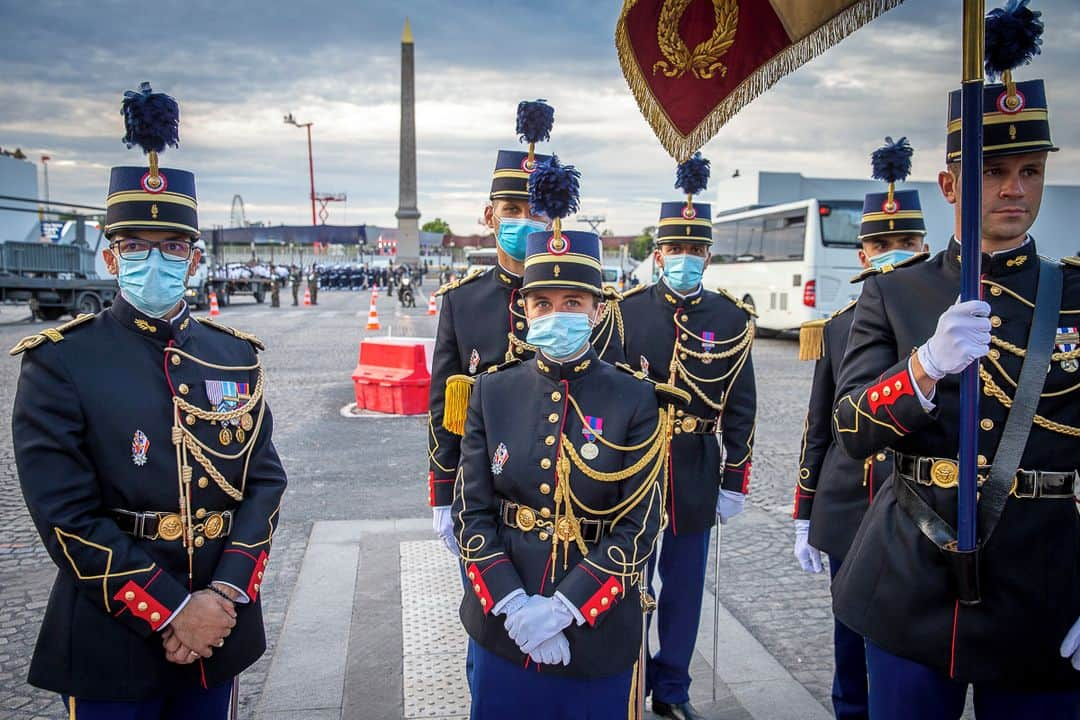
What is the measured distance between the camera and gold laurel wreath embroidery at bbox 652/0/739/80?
2.54m

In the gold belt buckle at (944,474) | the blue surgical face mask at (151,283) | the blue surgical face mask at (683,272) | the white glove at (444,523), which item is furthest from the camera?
the blue surgical face mask at (683,272)

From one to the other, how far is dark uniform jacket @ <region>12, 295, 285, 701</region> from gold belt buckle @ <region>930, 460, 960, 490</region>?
2.01 metres

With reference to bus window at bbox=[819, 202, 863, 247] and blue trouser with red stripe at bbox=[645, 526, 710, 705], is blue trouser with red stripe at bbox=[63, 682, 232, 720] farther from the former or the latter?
bus window at bbox=[819, 202, 863, 247]

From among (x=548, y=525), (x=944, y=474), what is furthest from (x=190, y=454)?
(x=944, y=474)

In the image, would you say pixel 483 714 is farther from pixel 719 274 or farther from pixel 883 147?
pixel 719 274

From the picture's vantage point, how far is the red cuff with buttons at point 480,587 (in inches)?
99.2

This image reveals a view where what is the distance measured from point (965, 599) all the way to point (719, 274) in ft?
73.5

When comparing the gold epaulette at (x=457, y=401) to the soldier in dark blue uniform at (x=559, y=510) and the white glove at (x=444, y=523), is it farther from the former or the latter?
the soldier in dark blue uniform at (x=559, y=510)

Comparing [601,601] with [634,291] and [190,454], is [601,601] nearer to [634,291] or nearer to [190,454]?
[190,454]

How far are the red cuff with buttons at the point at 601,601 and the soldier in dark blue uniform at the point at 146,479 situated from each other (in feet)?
3.47

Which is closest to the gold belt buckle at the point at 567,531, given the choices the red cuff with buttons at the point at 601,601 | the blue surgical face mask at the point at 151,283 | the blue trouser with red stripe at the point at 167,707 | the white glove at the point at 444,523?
the red cuff with buttons at the point at 601,601

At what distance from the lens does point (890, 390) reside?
209cm

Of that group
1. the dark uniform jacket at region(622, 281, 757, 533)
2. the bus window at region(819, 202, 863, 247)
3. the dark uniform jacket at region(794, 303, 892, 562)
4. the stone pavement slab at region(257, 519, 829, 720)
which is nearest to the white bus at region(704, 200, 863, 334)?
the bus window at region(819, 202, 863, 247)

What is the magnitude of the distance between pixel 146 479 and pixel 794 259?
18.9 m
